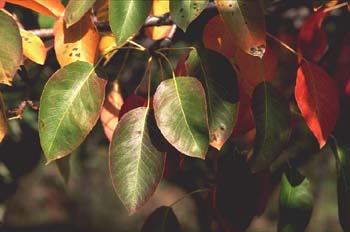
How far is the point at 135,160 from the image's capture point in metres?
0.97

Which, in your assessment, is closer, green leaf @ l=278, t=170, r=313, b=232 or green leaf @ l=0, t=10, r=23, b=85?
green leaf @ l=0, t=10, r=23, b=85

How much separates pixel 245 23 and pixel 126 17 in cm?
17

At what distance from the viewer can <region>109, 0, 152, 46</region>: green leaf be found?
96 centimetres

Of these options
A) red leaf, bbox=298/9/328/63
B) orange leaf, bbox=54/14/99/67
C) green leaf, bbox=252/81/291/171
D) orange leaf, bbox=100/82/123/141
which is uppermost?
orange leaf, bbox=54/14/99/67

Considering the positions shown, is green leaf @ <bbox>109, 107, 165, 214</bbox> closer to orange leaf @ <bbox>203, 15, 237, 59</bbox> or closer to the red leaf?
orange leaf @ <bbox>203, 15, 237, 59</bbox>

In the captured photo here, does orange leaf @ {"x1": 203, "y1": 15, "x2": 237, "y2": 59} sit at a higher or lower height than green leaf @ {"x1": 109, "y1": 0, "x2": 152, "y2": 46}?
lower

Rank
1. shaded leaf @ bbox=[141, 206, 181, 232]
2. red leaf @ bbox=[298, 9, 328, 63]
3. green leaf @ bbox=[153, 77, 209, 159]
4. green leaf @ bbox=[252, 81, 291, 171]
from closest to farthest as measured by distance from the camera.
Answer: green leaf @ bbox=[153, 77, 209, 159] → green leaf @ bbox=[252, 81, 291, 171] → red leaf @ bbox=[298, 9, 328, 63] → shaded leaf @ bbox=[141, 206, 181, 232]

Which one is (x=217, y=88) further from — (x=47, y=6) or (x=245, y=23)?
(x=47, y=6)

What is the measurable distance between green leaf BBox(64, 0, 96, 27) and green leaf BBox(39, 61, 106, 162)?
0.22 feet

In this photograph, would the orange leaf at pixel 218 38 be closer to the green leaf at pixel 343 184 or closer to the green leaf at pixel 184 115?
the green leaf at pixel 184 115

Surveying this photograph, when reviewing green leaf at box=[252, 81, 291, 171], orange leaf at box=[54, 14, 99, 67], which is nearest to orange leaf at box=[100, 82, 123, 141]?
orange leaf at box=[54, 14, 99, 67]

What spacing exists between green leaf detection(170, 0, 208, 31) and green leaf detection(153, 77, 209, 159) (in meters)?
0.08

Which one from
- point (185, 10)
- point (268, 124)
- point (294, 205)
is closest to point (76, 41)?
point (185, 10)

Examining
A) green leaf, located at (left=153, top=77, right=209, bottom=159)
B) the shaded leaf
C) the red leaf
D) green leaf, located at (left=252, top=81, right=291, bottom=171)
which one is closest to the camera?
green leaf, located at (left=153, top=77, right=209, bottom=159)
